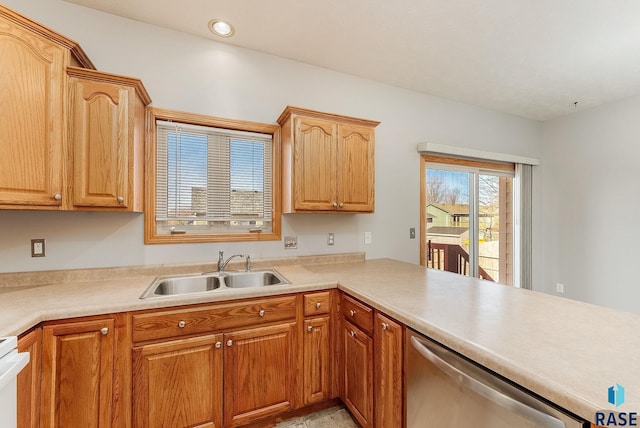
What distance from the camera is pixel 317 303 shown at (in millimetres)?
1806

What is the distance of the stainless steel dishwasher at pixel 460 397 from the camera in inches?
30.0

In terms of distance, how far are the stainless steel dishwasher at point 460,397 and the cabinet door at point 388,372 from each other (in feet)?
0.20

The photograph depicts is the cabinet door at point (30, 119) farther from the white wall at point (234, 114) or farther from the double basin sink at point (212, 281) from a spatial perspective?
the double basin sink at point (212, 281)

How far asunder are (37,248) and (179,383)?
1287 mm

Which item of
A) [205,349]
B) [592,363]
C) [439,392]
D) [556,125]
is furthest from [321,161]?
[556,125]

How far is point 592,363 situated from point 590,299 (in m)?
3.60

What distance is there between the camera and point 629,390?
0.67 meters

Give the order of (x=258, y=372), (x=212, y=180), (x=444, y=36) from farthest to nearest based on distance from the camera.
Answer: (x=212, y=180), (x=444, y=36), (x=258, y=372)

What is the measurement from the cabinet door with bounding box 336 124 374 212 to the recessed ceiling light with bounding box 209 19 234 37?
1114 millimetres

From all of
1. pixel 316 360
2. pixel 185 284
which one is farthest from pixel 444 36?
pixel 185 284

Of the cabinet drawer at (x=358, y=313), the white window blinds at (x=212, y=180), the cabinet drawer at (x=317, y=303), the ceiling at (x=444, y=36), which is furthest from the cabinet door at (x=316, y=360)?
the ceiling at (x=444, y=36)

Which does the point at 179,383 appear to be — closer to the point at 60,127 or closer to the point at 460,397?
the point at 460,397

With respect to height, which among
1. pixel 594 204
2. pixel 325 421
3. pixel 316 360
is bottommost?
pixel 325 421

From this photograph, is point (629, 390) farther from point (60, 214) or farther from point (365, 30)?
point (60, 214)
